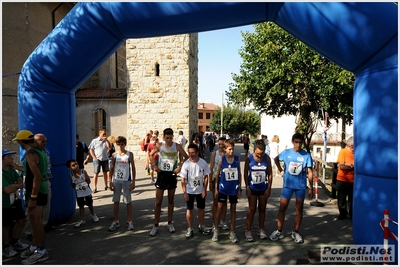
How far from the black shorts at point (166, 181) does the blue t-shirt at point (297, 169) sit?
1.92 m

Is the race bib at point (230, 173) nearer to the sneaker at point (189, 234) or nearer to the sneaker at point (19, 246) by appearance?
the sneaker at point (189, 234)

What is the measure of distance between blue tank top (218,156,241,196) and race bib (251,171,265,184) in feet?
0.86

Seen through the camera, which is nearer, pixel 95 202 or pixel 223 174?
pixel 223 174

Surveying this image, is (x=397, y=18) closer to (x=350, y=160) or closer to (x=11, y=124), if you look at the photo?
(x=350, y=160)

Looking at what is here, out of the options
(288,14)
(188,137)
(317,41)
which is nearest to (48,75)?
(288,14)

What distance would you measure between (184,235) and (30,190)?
250 cm

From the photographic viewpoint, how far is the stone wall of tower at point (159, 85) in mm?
15445

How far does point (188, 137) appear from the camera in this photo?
619 inches

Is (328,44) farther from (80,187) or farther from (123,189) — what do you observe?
(80,187)

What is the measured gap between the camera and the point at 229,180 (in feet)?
16.9

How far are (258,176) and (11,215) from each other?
368 cm

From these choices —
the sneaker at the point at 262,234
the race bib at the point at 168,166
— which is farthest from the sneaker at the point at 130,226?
the sneaker at the point at 262,234

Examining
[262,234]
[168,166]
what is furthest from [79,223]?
[262,234]

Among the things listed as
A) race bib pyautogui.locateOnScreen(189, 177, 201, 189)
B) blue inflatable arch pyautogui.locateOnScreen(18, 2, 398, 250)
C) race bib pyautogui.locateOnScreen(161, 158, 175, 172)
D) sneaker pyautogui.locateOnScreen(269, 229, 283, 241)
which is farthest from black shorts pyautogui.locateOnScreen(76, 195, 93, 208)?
Result: sneaker pyautogui.locateOnScreen(269, 229, 283, 241)
